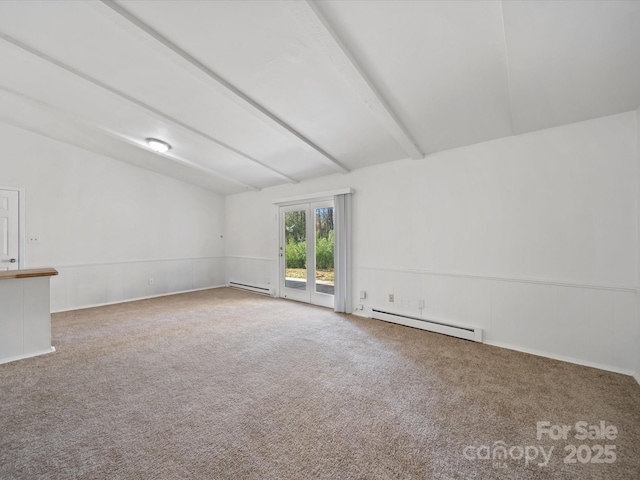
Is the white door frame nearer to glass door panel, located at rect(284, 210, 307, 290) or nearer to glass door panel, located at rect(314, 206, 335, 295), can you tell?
glass door panel, located at rect(284, 210, 307, 290)

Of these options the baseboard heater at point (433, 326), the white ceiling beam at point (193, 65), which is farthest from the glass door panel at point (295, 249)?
the white ceiling beam at point (193, 65)

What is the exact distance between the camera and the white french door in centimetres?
528

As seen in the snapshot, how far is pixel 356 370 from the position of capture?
2.76m

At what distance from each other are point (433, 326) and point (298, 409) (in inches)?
97.7

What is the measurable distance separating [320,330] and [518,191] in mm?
3091

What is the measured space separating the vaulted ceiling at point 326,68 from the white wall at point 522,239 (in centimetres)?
31

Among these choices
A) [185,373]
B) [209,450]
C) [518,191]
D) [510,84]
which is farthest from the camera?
[518,191]

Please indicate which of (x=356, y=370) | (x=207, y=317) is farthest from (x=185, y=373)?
(x=207, y=317)

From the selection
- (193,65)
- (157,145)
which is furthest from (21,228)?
(193,65)

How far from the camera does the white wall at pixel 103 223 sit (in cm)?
484

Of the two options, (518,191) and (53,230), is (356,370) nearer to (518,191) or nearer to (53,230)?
(518,191)

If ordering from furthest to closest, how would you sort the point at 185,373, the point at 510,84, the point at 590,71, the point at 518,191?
the point at 518,191, the point at 185,373, the point at 510,84, the point at 590,71

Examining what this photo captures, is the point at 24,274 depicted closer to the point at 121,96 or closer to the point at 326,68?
the point at 121,96

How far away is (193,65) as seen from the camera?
8.77 ft
